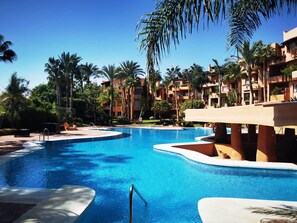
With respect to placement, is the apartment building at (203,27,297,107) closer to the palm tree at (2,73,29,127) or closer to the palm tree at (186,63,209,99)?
the palm tree at (186,63,209,99)

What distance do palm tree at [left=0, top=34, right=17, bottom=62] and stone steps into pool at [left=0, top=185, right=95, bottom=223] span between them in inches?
713

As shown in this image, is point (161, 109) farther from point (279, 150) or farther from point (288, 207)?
point (288, 207)

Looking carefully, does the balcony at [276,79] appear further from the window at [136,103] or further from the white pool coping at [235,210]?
the white pool coping at [235,210]

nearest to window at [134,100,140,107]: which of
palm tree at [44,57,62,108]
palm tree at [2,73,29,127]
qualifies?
palm tree at [44,57,62,108]

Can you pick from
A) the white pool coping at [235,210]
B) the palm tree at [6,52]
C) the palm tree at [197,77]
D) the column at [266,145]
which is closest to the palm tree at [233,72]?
the palm tree at [197,77]

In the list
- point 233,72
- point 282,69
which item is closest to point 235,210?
point 282,69

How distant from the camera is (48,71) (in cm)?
4419

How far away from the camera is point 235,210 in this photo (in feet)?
22.6

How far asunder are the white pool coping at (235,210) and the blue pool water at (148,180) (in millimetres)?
654

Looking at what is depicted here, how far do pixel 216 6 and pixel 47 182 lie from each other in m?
9.88

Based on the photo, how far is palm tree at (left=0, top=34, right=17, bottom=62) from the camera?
2270 cm

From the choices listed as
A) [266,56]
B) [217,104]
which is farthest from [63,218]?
[217,104]

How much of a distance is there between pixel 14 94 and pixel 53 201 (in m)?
26.6

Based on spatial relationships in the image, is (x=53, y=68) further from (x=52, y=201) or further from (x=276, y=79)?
(x=52, y=201)
